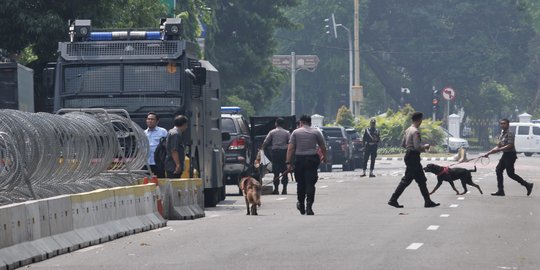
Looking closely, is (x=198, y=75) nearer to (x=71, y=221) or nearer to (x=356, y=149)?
(x=71, y=221)

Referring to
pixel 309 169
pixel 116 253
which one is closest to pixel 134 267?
pixel 116 253

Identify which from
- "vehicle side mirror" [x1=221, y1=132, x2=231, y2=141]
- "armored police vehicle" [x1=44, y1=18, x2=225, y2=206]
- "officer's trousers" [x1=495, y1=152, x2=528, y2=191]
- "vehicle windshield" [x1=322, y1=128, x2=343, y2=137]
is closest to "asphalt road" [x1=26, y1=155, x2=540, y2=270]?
"armored police vehicle" [x1=44, y1=18, x2=225, y2=206]

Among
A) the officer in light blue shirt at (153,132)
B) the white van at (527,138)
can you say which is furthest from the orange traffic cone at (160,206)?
the white van at (527,138)

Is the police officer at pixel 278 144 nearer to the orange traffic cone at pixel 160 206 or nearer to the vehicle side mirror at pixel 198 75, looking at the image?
the vehicle side mirror at pixel 198 75

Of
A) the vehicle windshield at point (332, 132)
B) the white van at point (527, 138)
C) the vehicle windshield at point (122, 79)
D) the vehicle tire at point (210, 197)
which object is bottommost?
the white van at point (527, 138)

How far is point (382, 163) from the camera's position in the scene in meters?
Result: 63.7

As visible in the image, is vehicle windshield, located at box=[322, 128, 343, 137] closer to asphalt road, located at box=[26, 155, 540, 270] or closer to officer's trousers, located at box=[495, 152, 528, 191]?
officer's trousers, located at box=[495, 152, 528, 191]

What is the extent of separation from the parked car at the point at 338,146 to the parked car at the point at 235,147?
20657mm

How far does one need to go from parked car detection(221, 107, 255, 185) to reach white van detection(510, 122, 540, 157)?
4745 cm

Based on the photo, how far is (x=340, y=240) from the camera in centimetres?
1786

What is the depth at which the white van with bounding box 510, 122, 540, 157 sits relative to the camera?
78062 mm

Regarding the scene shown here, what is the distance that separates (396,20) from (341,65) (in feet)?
17.7

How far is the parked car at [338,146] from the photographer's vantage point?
2109 inches

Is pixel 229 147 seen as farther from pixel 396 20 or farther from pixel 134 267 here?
pixel 396 20
